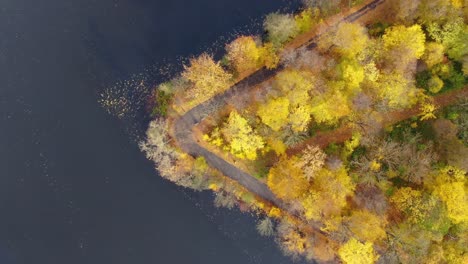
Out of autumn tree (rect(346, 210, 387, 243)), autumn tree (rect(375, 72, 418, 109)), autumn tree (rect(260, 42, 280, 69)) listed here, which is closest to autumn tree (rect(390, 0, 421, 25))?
autumn tree (rect(375, 72, 418, 109))

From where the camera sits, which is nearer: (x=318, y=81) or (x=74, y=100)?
(x=318, y=81)

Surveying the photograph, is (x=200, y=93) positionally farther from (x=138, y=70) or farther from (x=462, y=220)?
(x=462, y=220)

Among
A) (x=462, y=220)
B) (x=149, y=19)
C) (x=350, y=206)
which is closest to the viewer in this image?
(x=462, y=220)

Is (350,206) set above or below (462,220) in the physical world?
above

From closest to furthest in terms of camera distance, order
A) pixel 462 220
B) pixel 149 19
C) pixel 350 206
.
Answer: pixel 462 220 < pixel 350 206 < pixel 149 19

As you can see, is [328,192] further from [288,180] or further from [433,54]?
[433,54]

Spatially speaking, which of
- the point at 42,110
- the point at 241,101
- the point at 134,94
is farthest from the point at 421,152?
the point at 42,110
